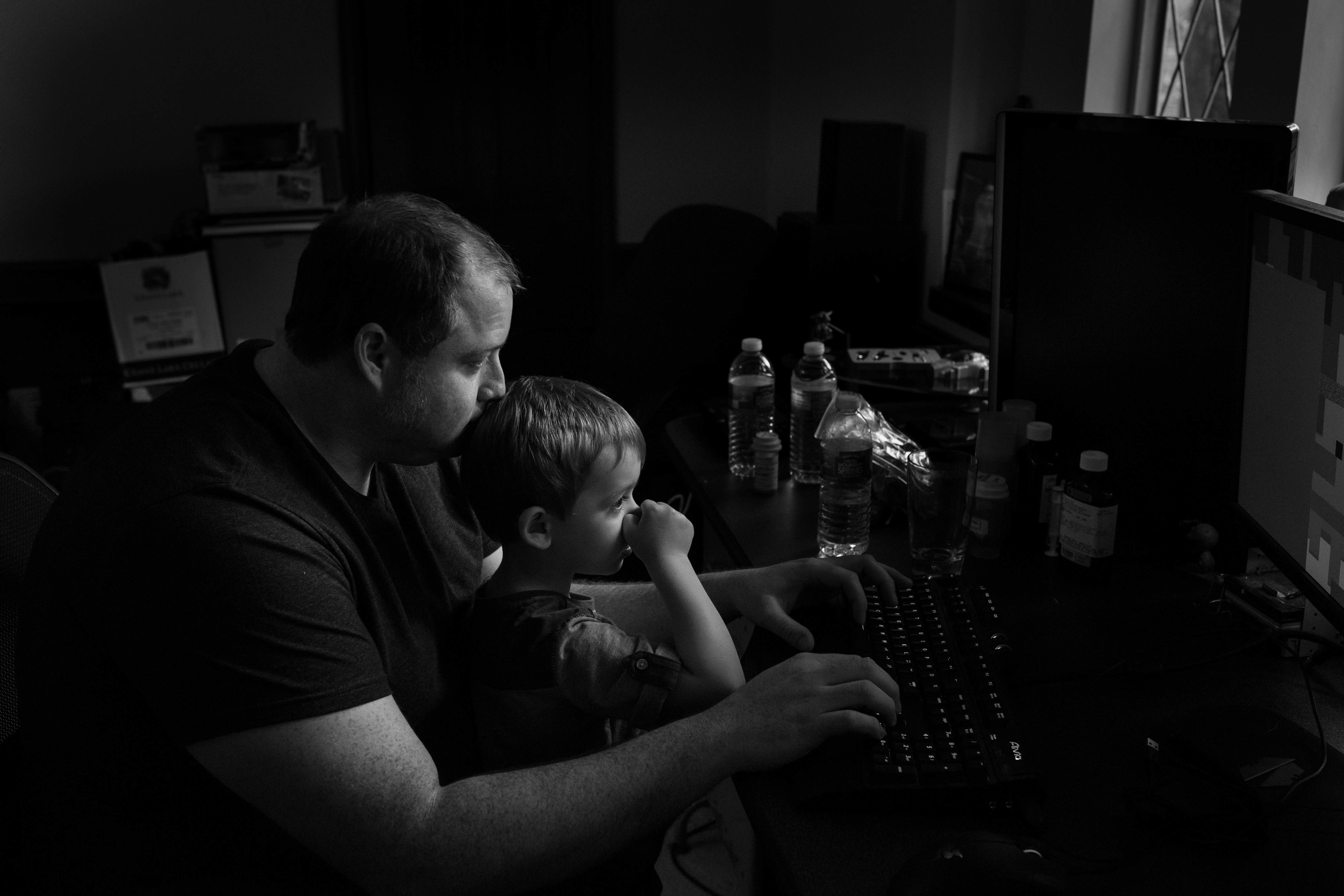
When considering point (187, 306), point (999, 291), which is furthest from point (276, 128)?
point (999, 291)

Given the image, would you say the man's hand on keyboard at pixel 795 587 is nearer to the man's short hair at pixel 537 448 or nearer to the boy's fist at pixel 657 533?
the boy's fist at pixel 657 533

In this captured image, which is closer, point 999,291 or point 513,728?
point 513,728

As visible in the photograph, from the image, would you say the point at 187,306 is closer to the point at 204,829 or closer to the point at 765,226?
the point at 765,226

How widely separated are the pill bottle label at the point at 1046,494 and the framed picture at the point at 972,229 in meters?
1.15

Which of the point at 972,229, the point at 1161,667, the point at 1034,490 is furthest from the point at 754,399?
the point at 972,229

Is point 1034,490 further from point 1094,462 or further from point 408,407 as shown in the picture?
point 408,407

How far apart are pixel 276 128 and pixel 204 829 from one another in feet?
10.0

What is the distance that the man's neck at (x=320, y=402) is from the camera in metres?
1.09

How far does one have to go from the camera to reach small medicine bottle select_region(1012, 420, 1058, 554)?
4.96 ft

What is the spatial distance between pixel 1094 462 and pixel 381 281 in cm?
87

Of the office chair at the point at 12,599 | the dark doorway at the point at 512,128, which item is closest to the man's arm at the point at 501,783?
the office chair at the point at 12,599

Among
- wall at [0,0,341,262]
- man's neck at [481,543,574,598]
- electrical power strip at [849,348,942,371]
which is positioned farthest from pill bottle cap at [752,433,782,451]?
wall at [0,0,341,262]

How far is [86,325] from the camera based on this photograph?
3906 mm

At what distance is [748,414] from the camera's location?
193cm
